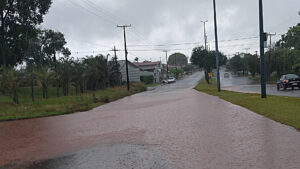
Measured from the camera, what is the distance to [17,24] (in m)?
36.2

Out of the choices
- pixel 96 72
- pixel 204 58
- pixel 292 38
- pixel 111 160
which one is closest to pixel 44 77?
pixel 96 72

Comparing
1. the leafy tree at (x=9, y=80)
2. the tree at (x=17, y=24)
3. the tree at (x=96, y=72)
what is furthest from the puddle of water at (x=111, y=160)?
the tree at (x=96, y=72)

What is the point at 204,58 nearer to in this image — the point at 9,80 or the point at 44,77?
the point at 44,77

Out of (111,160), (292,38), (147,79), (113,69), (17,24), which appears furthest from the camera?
(147,79)

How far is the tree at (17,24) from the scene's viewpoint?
34.5 m

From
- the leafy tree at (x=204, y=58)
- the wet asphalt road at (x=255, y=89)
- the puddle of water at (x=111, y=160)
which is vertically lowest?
the puddle of water at (x=111, y=160)

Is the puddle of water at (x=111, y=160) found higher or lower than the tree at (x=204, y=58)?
lower

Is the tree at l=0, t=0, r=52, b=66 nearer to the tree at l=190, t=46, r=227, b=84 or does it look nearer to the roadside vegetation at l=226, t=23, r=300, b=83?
the tree at l=190, t=46, r=227, b=84

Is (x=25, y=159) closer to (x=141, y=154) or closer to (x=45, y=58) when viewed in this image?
(x=141, y=154)

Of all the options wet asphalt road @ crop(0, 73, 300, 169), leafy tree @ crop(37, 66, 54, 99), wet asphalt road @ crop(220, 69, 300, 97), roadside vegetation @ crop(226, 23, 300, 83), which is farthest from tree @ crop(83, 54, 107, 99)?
wet asphalt road @ crop(0, 73, 300, 169)

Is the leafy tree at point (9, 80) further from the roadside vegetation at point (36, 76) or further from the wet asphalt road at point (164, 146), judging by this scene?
the wet asphalt road at point (164, 146)

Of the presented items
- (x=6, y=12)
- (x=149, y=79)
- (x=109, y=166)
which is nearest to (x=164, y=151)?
(x=109, y=166)

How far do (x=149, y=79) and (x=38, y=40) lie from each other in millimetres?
32716

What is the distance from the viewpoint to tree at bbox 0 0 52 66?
34469 millimetres
